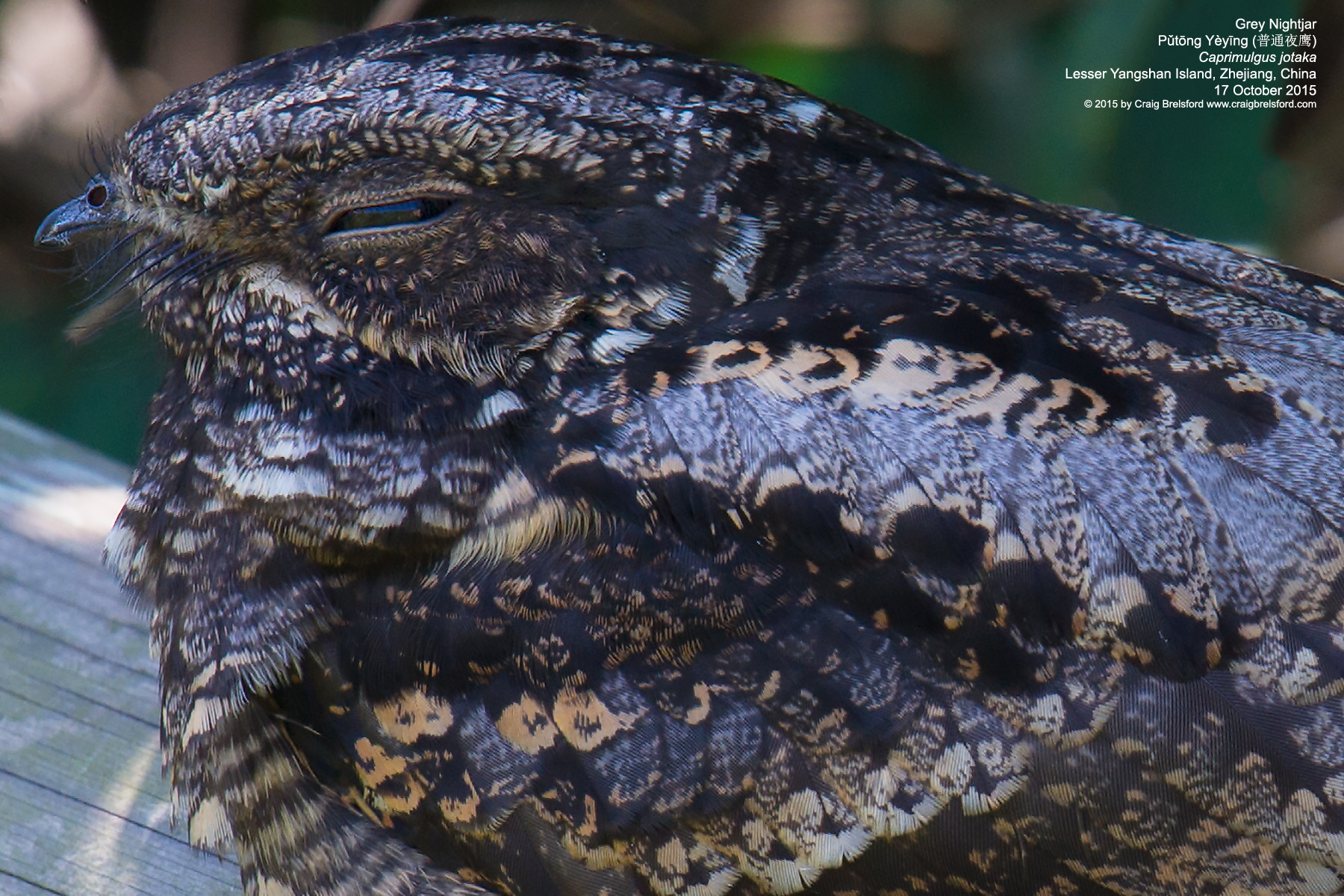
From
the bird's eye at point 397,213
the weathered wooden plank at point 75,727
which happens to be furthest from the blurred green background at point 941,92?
the bird's eye at point 397,213

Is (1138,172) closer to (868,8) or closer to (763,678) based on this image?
(868,8)

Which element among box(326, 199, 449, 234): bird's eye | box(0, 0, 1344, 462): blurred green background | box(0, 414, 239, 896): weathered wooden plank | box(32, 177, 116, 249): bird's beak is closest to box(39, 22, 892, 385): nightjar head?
box(326, 199, 449, 234): bird's eye

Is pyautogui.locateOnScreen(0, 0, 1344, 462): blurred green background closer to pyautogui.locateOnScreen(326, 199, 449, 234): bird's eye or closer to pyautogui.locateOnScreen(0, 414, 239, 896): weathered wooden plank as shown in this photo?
pyautogui.locateOnScreen(0, 414, 239, 896): weathered wooden plank

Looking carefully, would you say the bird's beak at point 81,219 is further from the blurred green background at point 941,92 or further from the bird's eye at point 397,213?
the blurred green background at point 941,92

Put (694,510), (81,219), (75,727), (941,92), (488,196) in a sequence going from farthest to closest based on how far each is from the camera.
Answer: (941,92) → (75,727) → (81,219) → (488,196) → (694,510)

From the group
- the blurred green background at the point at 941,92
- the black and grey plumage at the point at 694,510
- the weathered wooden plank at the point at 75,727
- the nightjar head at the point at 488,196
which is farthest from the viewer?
the blurred green background at the point at 941,92

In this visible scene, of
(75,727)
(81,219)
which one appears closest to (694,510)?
(81,219)

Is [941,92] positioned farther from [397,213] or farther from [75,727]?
[75,727]
